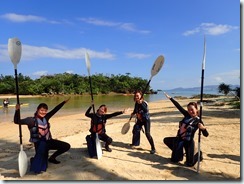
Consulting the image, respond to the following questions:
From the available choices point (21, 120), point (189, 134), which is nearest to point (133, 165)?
point (189, 134)

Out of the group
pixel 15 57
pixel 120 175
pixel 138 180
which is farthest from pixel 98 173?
pixel 15 57

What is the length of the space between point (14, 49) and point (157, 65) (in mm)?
3103

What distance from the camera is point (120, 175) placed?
4.70 meters

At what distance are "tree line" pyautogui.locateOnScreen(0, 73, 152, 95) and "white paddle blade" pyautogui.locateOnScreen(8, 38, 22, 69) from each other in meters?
48.7

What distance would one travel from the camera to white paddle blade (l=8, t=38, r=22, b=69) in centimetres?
548

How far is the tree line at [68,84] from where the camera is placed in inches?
2104

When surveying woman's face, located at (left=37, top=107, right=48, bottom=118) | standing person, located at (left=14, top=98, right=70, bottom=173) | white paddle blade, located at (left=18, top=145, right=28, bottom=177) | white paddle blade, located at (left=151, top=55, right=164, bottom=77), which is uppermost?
white paddle blade, located at (left=151, top=55, right=164, bottom=77)

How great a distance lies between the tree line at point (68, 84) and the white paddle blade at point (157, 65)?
4840 cm

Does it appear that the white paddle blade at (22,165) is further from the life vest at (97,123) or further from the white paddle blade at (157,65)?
the white paddle blade at (157,65)

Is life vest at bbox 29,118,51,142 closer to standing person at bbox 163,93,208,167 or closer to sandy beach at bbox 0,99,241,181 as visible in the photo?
sandy beach at bbox 0,99,241,181

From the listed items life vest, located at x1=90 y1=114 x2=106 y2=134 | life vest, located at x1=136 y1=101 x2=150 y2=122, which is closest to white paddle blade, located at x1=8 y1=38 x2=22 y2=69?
life vest, located at x1=90 y1=114 x2=106 y2=134

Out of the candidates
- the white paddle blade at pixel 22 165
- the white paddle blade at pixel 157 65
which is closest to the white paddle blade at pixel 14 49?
the white paddle blade at pixel 22 165

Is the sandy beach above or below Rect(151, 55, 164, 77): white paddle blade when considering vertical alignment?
below

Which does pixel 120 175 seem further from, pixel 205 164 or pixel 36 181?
pixel 205 164
